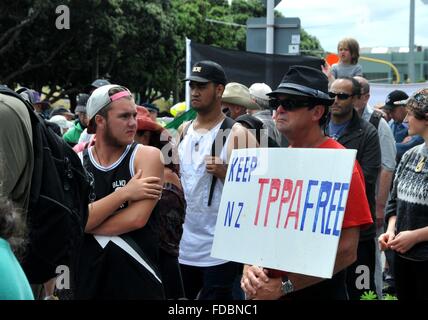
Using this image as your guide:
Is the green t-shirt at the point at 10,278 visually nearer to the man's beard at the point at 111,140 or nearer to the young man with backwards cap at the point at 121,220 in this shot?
the young man with backwards cap at the point at 121,220

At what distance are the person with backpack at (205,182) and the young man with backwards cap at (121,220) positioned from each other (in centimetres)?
104

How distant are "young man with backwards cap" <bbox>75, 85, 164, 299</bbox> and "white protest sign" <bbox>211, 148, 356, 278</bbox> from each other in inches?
25.7

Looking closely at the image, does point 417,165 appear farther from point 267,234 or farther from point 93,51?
point 93,51

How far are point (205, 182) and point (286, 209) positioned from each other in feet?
6.84

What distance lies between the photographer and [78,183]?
10.1 feet

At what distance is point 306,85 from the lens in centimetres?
330

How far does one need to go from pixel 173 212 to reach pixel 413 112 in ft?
5.29

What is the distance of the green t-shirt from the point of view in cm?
189

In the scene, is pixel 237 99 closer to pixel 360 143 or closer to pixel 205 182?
pixel 360 143

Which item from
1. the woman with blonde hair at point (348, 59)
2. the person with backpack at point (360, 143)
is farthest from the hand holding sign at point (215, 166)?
the woman with blonde hair at point (348, 59)

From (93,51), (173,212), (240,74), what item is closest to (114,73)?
(93,51)

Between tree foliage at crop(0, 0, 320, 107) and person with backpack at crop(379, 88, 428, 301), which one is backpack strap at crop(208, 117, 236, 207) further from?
tree foliage at crop(0, 0, 320, 107)

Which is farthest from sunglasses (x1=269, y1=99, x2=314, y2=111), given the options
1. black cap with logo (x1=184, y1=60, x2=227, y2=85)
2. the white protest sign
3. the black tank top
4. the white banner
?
the white banner

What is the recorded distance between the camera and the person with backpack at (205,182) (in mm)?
4859
